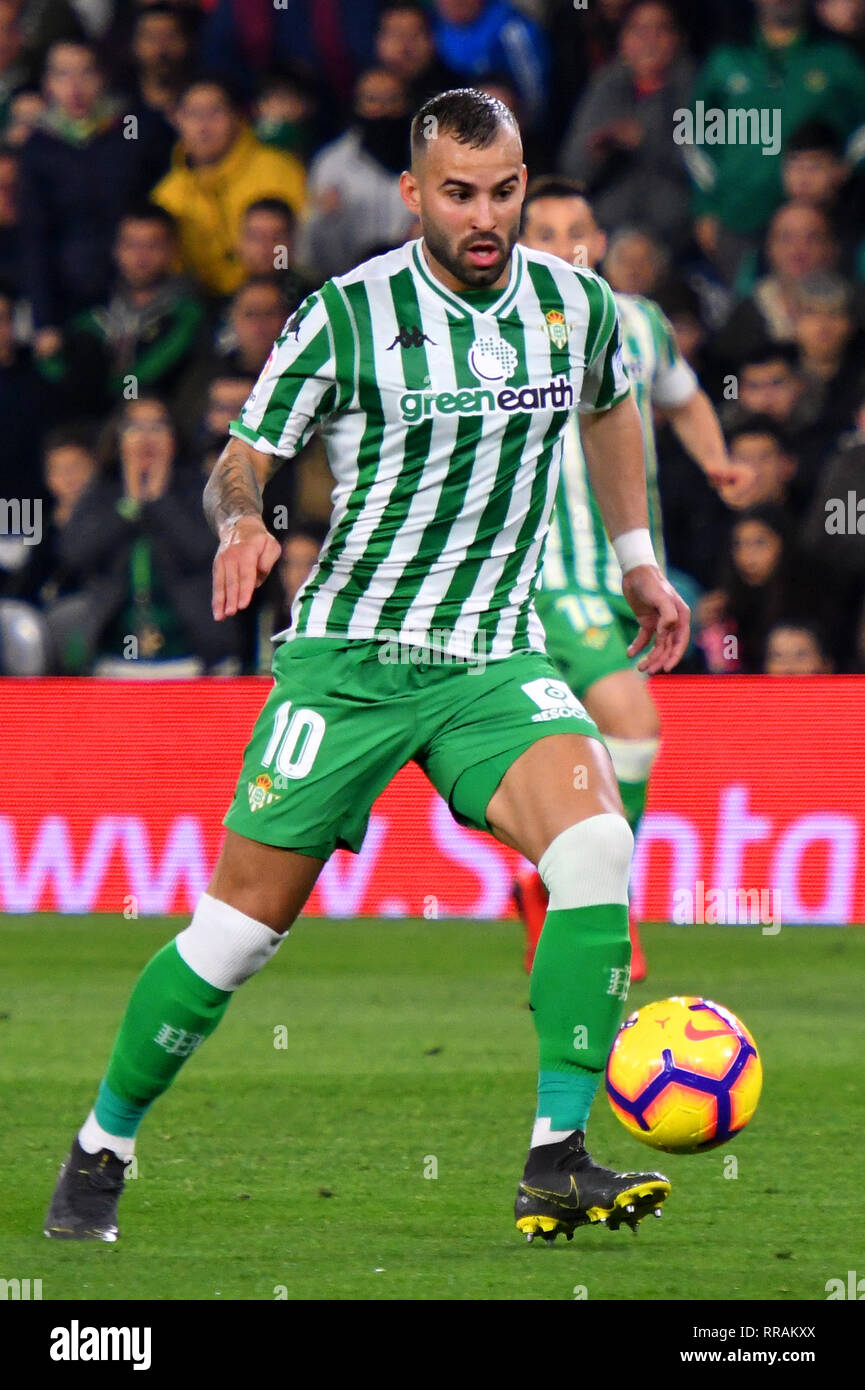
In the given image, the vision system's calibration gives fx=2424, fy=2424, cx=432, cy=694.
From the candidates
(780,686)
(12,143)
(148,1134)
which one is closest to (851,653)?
(780,686)

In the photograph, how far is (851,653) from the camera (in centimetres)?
1088

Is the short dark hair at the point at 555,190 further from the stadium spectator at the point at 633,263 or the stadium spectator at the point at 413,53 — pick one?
the stadium spectator at the point at 413,53

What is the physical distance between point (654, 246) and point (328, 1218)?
24.5 ft

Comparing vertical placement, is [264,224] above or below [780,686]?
above

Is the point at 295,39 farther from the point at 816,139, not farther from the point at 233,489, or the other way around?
the point at 233,489

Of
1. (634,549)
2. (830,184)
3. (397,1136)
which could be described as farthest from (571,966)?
(830,184)

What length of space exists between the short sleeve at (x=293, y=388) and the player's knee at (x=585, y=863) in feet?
2.91

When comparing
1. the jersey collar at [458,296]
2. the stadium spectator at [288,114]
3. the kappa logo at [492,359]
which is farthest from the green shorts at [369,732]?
the stadium spectator at [288,114]

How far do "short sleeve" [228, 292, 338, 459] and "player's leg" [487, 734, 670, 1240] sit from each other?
0.75 metres

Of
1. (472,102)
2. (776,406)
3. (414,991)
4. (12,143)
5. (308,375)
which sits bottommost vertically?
(414,991)

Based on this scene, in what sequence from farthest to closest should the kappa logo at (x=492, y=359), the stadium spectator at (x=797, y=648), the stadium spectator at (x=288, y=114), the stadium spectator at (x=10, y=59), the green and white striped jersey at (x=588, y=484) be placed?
the stadium spectator at (x=10, y=59) → the stadium spectator at (x=288, y=114) → the stadium spectator at (x=797, y=648) → the green and white striped jersey at (x=588, y=484) → the kappa logo at (x=492, y=359)

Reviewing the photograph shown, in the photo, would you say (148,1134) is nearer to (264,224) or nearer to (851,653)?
(851,653)

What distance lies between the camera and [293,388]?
4.44 meters

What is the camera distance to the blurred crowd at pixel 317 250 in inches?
431
